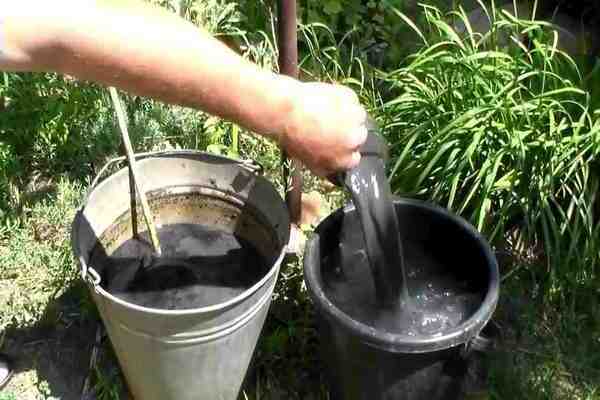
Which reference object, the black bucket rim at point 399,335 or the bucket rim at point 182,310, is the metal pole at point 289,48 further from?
the black bucket rim at point 399,335

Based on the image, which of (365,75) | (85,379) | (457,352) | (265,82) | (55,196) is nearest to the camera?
(265,82)

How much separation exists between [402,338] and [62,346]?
1.19 metres

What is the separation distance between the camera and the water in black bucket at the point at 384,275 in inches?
78.5

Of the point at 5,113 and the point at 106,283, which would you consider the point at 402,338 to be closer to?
the point at 106,283

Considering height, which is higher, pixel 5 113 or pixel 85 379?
pixel 5 113

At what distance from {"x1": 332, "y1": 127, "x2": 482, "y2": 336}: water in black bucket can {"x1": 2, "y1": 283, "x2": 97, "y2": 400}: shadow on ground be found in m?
0.82

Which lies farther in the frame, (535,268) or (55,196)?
(55,196)

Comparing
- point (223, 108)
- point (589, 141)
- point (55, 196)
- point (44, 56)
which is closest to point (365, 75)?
point (589, 141)

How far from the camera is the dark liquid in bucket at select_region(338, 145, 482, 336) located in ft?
6.56

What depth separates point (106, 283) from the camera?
2.18 meters

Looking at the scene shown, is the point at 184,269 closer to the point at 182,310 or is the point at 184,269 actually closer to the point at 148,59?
the point at 182,310

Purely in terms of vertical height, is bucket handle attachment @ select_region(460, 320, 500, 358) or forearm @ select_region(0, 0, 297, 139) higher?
forearm @ select_region(0, 0, 297, 139)

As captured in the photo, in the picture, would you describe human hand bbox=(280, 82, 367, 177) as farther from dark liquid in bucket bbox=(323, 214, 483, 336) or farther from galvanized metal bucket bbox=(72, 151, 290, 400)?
dark liquid in bucket bbox=(323, 214, 483, 336)

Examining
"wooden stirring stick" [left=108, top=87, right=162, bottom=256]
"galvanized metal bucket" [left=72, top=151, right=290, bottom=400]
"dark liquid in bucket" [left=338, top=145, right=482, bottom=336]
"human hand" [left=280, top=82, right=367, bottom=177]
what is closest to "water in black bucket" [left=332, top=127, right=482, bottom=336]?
"dark liquid in bucket" [left=338, top=145, right=482, bottom=336]
